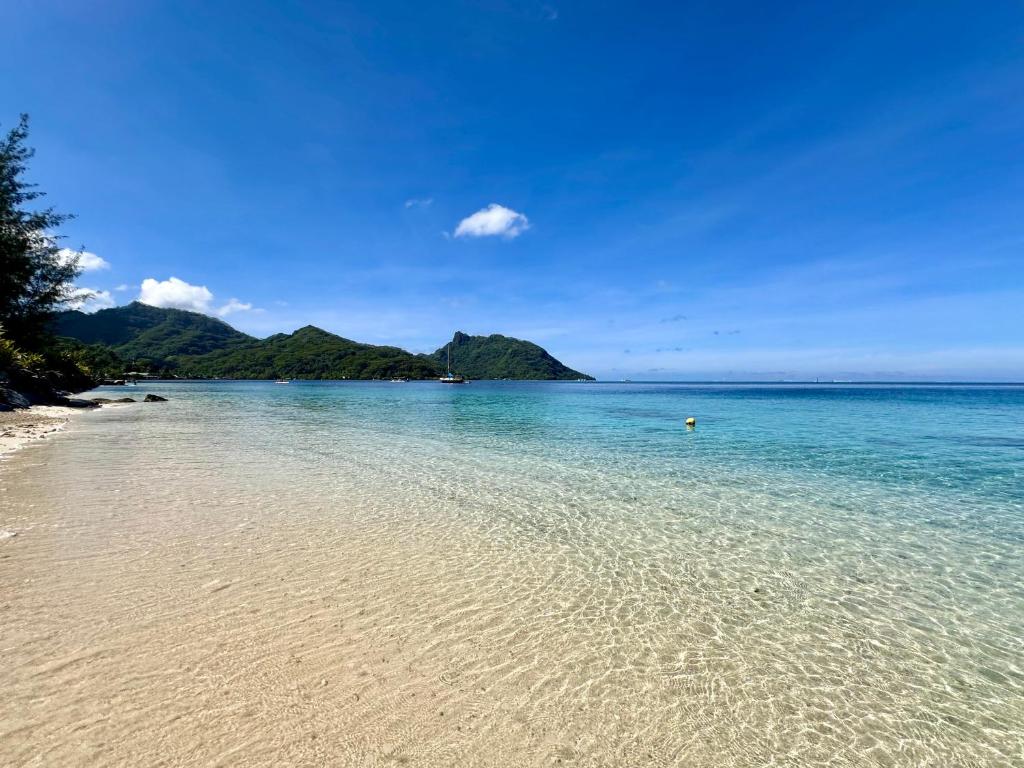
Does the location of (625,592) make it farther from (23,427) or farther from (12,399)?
(12,399)

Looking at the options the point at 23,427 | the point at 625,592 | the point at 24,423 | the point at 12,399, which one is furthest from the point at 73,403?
the point at 625,592

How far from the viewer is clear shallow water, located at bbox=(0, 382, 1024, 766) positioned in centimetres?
425

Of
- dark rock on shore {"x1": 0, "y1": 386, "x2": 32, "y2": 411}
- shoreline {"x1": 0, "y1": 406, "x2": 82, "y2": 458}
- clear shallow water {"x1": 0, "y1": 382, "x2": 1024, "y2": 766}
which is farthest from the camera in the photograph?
dark rock on shore {"x1": 0, "y1": 386, "x2": 32, "y2": 411}

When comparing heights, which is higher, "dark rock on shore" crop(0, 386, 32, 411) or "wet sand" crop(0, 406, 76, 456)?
"dark rock on shore" crop(0, 386, 32, 411)

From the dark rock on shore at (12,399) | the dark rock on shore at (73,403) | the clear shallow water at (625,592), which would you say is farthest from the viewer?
the dark rock on shore at (73,403)

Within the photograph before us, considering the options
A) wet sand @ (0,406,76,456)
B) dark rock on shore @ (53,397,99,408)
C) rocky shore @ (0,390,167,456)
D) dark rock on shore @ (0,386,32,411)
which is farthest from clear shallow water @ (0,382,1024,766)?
dark rock on shore @ (53,397,99,408)

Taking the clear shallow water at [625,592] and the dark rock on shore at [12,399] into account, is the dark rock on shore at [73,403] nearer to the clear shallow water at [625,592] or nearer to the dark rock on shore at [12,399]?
the dark rock on shore at [12,399]

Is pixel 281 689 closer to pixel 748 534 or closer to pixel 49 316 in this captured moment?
pixel 748 534

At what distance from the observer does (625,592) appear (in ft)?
23.7

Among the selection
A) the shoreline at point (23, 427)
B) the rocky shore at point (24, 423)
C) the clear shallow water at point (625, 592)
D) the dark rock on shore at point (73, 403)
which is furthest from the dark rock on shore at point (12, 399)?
the clear shallow water at point (625, 592)

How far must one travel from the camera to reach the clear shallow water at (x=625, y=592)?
4.25 meters

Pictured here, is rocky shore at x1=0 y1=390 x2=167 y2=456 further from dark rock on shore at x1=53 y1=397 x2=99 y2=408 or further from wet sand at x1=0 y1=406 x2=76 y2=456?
dark rock on shore at x1=53 y1=397 x2=99 y2=408

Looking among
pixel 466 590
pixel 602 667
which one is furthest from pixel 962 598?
pixel 466 590

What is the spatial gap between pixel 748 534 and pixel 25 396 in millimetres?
50330
